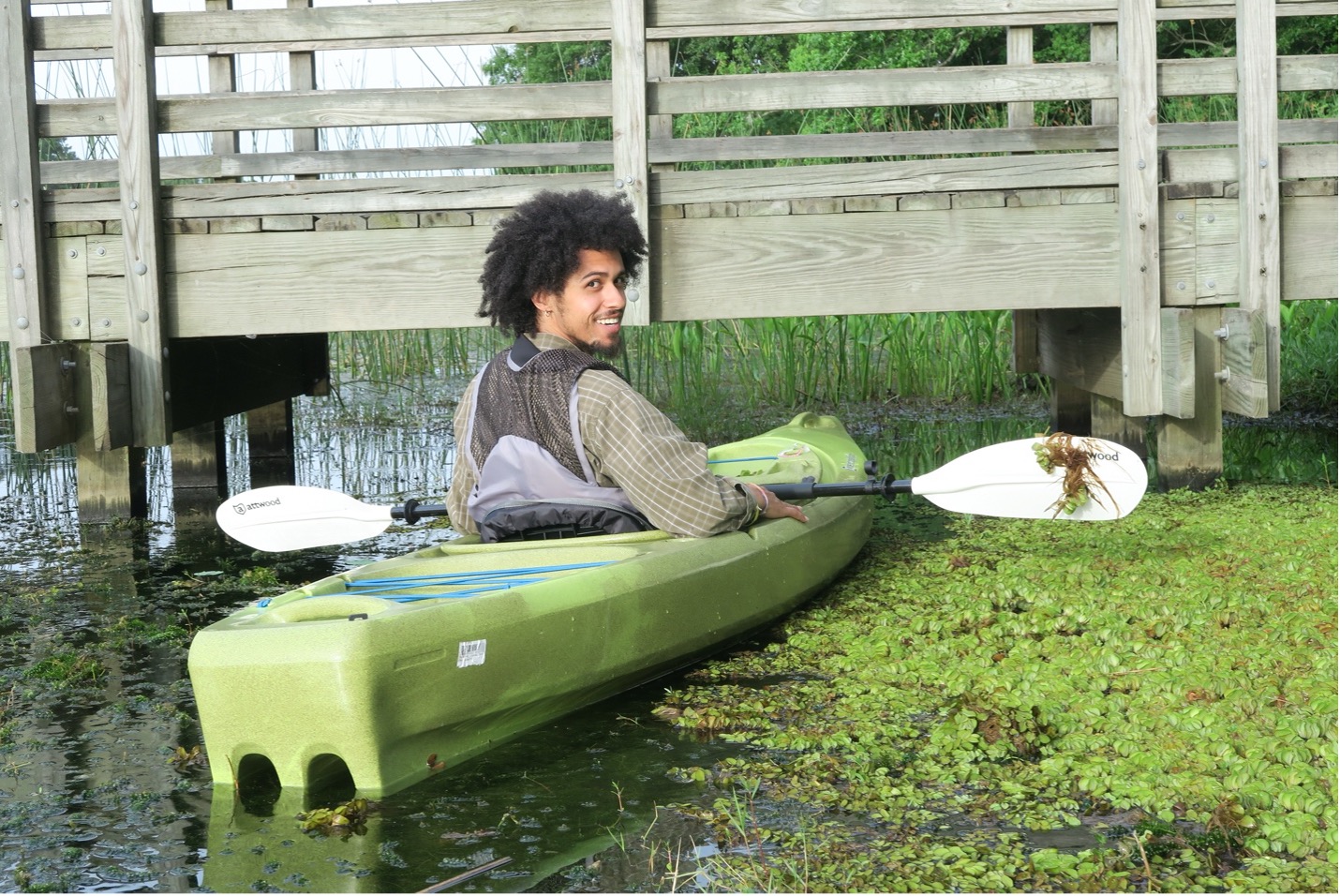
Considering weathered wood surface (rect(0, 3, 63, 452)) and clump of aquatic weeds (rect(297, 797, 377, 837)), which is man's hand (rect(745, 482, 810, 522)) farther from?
weathered wood surface (rect(0, 3, 63, 452))

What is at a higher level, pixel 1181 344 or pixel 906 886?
pixel 1181 344

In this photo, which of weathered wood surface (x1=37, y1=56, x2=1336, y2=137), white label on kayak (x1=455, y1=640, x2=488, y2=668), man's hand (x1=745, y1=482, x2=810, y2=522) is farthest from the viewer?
weathered wood surface (x1=37, y1=56, x2=1336, y2=137)

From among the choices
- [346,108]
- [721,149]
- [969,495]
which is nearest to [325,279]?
[346,108]

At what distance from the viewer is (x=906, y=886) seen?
2.59m

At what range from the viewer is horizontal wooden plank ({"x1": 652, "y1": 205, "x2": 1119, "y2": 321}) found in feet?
19.8

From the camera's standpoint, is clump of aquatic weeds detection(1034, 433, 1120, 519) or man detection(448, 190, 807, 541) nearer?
man detection(448, 190, 807, 541)

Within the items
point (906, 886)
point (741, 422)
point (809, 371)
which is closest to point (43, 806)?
point (906, 886)

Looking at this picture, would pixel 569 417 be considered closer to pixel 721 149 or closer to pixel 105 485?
pixel 721 149

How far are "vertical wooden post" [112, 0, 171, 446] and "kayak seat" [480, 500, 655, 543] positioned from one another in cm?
257

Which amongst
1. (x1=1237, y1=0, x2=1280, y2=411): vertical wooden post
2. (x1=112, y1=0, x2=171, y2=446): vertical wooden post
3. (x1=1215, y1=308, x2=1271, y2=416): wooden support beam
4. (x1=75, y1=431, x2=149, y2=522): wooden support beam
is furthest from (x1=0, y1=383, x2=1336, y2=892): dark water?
(x1=1237, y1=0, x2=1280, y2=411): vertical wooden post

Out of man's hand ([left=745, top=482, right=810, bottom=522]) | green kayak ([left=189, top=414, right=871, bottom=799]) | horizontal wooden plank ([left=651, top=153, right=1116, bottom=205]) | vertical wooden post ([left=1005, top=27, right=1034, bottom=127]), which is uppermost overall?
vertical wooden post ([left=1005, top=27, right=1034, bottom=127])

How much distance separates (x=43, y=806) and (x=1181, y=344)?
4584mm

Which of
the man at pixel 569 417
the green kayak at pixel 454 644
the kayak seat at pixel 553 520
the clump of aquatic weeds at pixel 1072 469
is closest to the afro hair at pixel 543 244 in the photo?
the man at pixel 569 417

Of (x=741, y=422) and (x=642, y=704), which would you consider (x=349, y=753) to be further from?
(x=741, y=422)
